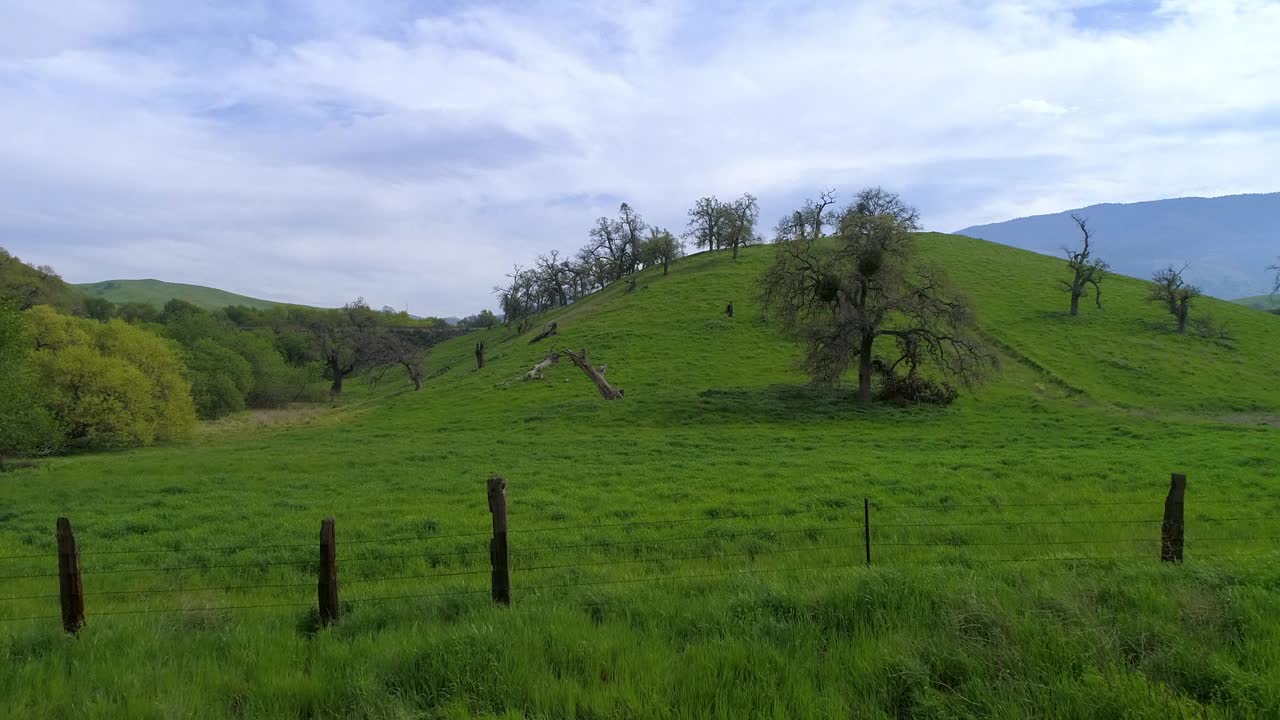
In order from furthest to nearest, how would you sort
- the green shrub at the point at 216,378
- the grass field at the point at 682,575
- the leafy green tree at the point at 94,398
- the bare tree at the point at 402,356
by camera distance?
the bare tree at the point at 402,356 < the green shrub at the point at 216,378 < the leafy green tree at the point at 94,398 < the grass field at the point at 682,575

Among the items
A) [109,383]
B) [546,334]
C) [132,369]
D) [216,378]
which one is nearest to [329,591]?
[109,383]

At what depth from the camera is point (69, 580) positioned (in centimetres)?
702

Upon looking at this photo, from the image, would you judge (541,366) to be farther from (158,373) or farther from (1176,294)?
(1176,294)

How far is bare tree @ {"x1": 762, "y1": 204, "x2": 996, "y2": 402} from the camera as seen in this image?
33.1 m

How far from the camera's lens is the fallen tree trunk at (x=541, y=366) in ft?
160

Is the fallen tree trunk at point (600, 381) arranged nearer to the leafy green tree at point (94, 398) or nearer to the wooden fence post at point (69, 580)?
the leafy green tree at point (94, 398)

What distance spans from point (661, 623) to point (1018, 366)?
48.4m

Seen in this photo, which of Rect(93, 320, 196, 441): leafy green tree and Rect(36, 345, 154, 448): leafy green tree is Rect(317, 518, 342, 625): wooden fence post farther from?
Rect(93, 320, 196, 441): leafy green tree

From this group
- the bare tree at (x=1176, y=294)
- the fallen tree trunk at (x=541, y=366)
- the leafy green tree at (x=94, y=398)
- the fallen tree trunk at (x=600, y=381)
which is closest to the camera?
the leafy green tree at (x=94, y=398)

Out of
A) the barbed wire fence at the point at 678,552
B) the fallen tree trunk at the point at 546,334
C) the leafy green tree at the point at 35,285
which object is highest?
the leafy green tree at the point at 35,285

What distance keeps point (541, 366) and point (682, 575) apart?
41597 mm

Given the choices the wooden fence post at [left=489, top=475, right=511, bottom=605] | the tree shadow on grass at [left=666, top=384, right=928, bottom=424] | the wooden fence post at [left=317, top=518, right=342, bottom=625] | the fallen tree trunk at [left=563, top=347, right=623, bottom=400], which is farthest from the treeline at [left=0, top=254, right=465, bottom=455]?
the wooden fence post at [left=489, top=475, right=511, bottom=605]

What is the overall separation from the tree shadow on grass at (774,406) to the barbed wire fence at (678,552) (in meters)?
18.4

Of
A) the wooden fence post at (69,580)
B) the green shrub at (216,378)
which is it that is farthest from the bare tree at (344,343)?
the wooden fence post at (69,580)
